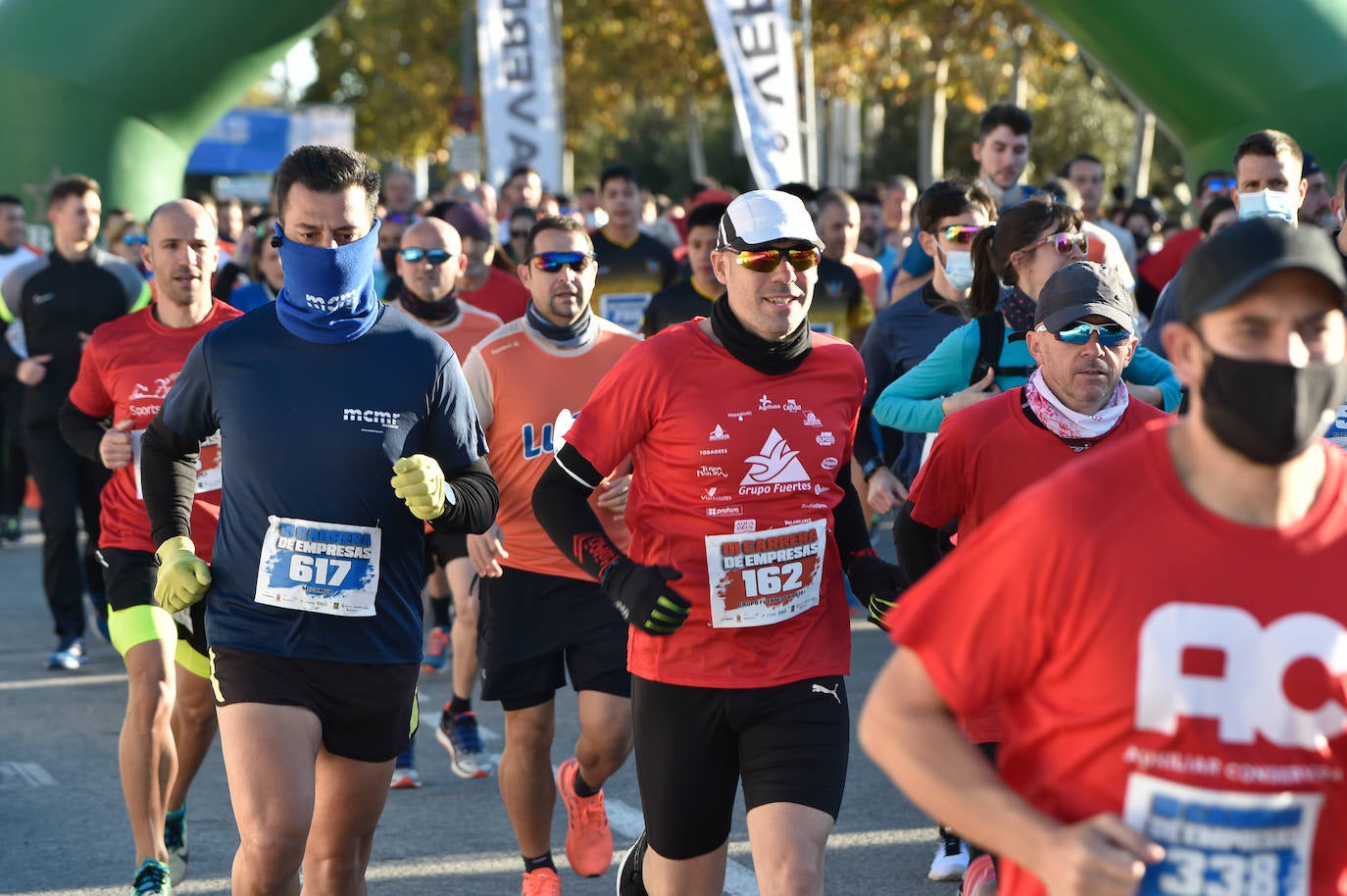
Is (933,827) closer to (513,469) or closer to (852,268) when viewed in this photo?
(513,469)

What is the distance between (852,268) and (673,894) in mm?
5807

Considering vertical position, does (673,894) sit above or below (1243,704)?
below

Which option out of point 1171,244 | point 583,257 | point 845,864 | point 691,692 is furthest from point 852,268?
point 691,692

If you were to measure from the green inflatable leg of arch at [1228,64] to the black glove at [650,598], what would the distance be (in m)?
8.32

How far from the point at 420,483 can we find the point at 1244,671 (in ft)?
7.36

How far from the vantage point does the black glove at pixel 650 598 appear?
408 centimetres

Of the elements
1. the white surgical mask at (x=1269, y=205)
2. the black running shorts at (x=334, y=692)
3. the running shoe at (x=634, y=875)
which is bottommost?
the running shoe at (x=634, y=875)

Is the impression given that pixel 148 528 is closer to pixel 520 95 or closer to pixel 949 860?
pixel 949 860

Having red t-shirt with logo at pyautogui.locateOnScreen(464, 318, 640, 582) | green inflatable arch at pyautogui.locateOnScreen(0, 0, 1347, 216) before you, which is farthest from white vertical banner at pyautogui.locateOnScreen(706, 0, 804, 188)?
red t-shirt with logo at pyautogui.locateOnScreen(464, 318, 640, 582)

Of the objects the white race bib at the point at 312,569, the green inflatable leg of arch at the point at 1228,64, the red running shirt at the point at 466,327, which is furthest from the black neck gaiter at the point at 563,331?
the green inflatable leg of arch at the point at 1228,64

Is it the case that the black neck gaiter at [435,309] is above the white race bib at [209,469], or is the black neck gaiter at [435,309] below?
above

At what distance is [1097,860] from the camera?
219 centimetres

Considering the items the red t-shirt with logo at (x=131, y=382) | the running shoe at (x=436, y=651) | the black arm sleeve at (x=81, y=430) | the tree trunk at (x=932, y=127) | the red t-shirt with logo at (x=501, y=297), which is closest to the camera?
the red t-shirt with logo at (x=131, y=382)

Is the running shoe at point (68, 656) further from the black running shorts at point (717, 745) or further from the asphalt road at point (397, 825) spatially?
the black running shorts at point (717, 745)
